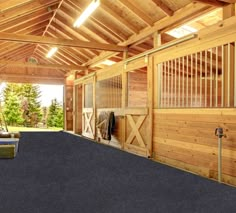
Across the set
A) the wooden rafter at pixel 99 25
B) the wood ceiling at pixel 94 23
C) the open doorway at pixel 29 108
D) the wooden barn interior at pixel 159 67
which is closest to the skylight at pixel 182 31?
the wooden barn interior at pixel 159 67

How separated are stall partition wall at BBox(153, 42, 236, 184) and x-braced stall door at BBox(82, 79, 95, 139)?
376cm

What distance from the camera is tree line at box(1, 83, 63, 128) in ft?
53.5

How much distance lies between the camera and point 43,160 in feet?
16.3

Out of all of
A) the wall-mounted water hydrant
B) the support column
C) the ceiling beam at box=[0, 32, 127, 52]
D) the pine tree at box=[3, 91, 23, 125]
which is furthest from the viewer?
the pine tree at box=[3, 91, 23, 125]

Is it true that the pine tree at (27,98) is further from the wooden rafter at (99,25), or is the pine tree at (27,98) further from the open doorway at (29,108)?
the wooden rafter at (99,25)

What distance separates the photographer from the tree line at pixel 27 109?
642 inches

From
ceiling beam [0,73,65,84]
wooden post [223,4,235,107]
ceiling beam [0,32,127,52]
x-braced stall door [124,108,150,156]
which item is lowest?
x-braced stall door [124,108,150,156]

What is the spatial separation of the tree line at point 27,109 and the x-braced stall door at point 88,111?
22.9 feet

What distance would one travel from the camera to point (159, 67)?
5250 mm

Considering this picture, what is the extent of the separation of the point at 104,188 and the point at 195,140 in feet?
5.37

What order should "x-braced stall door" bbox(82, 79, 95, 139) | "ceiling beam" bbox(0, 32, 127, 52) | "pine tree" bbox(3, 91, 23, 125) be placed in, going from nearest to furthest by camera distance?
"ceiling beam" bbox(0, 32, 127, 52) → "x-braced stall door" bbox(82, 79, 95, 139) → "pine tree" bbox(3, 91, 23, 125)

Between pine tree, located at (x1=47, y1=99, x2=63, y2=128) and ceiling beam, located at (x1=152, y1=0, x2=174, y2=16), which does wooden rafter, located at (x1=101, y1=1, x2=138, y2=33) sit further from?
pine tree, located at (x1=47, y1=99, x2=63, y2=128)

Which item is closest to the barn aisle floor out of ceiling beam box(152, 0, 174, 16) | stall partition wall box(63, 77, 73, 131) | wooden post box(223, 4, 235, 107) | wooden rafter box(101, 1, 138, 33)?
wooden post box(223, 4, 235, 107)

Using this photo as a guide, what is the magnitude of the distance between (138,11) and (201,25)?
1.17 metres
